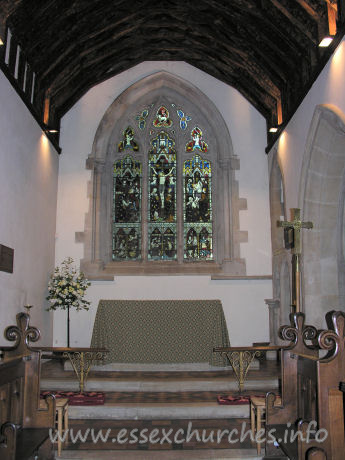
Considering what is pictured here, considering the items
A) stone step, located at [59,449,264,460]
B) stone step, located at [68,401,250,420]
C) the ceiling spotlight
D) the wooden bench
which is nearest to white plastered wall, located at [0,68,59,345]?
stone step, located at [68,401,250,420]

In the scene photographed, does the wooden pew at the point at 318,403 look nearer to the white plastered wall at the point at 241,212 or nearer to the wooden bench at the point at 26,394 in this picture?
the wooden bench at the point at 26,394

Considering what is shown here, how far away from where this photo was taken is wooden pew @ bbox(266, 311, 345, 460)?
230 cm

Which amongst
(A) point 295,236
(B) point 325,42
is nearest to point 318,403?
(A) point 295,236

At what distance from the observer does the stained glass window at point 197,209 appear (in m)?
8.20

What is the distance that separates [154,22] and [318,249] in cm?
403

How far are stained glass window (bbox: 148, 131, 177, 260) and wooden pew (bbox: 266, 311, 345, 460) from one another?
5.17 meters

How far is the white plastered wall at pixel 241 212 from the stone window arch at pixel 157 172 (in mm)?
135

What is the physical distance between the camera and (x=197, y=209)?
8344mm

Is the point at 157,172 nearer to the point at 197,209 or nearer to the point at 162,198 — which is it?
the point at 162,198

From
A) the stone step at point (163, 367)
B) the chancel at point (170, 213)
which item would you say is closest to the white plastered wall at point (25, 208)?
the chancel at point (170, 213)

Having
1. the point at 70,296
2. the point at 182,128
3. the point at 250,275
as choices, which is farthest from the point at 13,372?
the point at 182,128

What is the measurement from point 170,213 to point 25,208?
275 cm

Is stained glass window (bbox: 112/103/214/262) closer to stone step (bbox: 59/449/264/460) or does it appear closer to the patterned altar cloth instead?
the patterned altar cloth

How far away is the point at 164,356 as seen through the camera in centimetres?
620
